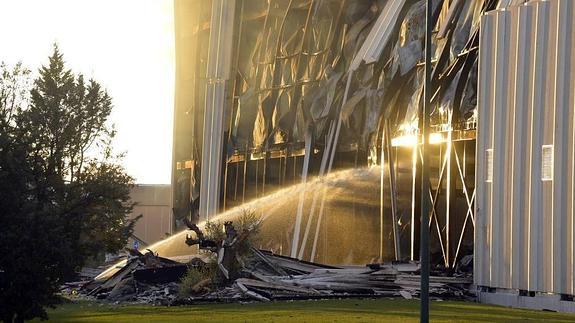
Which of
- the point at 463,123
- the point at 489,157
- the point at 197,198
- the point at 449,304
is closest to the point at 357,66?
the point at 463,123

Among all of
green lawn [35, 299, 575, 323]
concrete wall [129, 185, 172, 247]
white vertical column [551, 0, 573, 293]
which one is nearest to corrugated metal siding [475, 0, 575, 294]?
white vertical column [551, 0, 573, 293]

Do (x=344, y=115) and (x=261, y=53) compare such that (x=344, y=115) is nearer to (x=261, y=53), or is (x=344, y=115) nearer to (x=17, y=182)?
(x=261, y=53)

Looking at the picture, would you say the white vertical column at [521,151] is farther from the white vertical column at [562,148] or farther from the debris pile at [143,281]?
the debris pile at [143,281]

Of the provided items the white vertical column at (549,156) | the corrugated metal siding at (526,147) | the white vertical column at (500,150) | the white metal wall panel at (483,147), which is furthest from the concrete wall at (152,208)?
the white vertical column at (549,156)

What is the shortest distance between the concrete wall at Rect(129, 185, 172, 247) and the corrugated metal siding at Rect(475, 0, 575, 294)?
66.7 meters

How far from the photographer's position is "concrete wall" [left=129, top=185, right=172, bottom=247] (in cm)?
9850

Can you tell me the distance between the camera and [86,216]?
1369 inches

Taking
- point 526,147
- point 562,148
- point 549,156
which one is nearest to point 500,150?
point 526,147

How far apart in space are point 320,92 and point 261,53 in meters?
10.3

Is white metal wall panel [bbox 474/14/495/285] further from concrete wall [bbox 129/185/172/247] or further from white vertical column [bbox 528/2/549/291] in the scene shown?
concrete wall [bbox 129/185/172/247]

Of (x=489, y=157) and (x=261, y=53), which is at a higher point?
(x=261, y=53)

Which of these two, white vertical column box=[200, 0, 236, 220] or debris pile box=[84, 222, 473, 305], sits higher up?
white vertical column box=[200, 0, 236, 220]

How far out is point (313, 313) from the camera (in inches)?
1095

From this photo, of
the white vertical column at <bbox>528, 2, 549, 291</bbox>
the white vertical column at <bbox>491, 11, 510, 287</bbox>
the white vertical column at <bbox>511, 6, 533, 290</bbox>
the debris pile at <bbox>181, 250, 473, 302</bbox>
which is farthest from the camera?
the debris pile at <bbox>181, 250, 473, 302</bbox>
